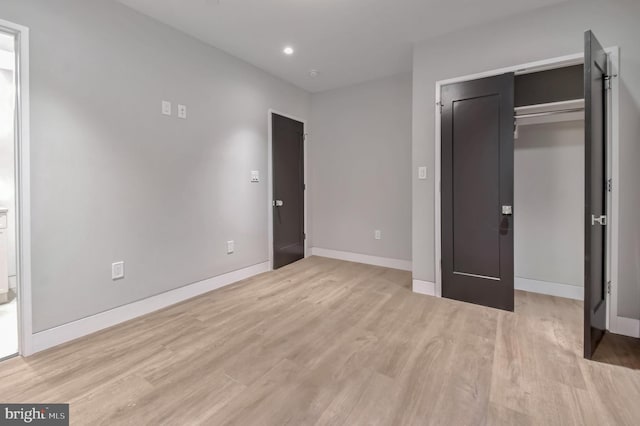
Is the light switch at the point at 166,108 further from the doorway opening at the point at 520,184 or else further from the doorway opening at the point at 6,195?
the doorway opening at the point at 520,184

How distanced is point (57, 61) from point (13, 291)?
2637 millimetres

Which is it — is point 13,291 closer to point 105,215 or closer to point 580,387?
point 105,215

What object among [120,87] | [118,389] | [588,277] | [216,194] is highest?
[120,87]

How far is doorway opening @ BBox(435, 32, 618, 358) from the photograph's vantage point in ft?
8.83

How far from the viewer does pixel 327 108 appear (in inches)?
189

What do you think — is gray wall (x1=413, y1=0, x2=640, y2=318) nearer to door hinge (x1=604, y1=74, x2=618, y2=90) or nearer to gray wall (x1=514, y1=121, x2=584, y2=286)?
door hinge (x1=604, y1=74, x2=618, y2=90)

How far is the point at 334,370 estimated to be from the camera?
1868 mm

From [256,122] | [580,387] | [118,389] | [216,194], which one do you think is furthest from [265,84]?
[580,387]

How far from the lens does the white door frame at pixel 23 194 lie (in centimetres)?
200

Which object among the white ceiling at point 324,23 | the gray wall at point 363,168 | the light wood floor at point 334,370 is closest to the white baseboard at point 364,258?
the gray wall at point 363,168

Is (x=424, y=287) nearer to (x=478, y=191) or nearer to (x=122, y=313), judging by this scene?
(x=478, y=191)

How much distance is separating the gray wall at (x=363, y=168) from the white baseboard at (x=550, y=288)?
1.35 metres

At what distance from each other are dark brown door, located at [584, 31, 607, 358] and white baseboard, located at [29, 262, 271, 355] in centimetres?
333

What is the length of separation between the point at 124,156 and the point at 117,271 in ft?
3.30
